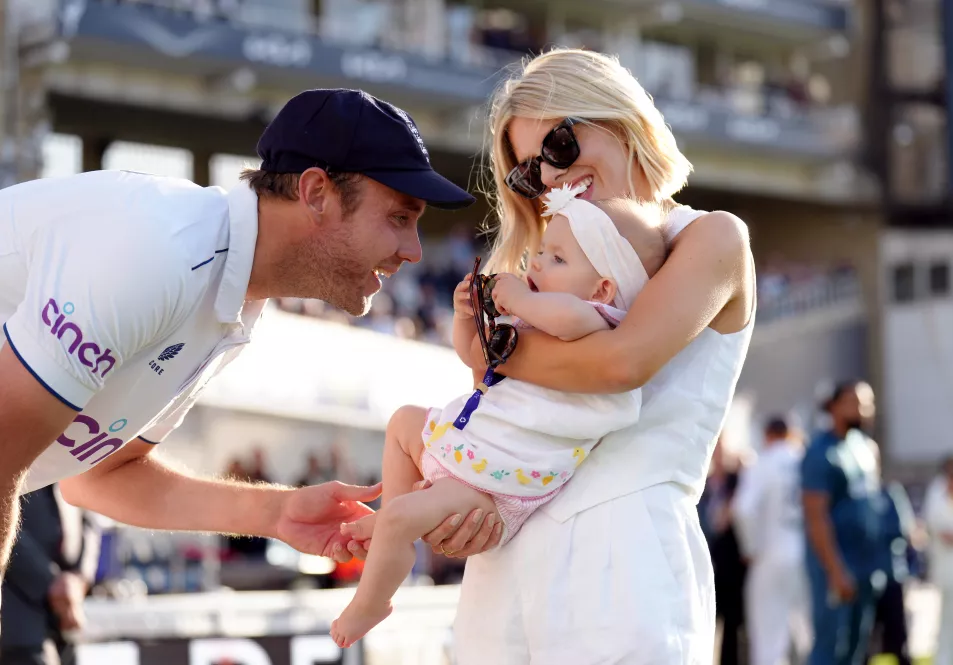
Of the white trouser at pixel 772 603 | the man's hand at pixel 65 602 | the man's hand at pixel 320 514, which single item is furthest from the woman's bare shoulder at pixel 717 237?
the white trouser at pixel 772 603

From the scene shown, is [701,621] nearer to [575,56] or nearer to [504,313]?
[504,313]

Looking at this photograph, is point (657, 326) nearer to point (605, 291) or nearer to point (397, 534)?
point (605, 291)

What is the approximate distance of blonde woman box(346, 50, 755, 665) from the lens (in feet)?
7.87

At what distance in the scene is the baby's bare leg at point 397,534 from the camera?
8.11 feet

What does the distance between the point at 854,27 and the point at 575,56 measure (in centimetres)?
3344

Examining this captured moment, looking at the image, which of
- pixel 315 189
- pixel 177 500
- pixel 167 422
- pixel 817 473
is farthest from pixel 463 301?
pixel 817 473

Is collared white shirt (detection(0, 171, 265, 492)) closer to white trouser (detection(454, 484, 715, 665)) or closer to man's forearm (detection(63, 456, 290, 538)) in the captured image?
man's forearm (detection(63, 456, 290, 538))

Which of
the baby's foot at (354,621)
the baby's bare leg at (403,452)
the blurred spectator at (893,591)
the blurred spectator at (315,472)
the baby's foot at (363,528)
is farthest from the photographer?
the blurred spectator at (315,472)

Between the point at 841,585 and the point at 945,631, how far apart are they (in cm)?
223

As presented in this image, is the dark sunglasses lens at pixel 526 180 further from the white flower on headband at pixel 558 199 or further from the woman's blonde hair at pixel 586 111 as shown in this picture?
the white flower on headband at pixel 558 199

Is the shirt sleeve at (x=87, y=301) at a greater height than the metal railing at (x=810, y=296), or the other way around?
the shirt sleeve at (x=87, y=301)

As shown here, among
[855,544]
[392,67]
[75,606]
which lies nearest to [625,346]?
[75,606]

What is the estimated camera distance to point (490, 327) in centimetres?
257

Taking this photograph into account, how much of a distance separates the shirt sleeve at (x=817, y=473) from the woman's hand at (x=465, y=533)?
579cm
